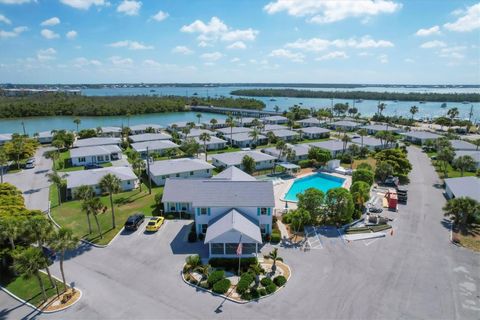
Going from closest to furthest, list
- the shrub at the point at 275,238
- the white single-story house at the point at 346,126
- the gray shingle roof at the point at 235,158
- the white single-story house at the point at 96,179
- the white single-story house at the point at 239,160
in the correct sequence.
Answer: the shrub at the point at 275,238 < the white single-story house at the point at 96,179 < the gray shingle roof at the point at 235,158 < the white single-story house at the point at 239,160 < the white single-story house at the point at 346,126

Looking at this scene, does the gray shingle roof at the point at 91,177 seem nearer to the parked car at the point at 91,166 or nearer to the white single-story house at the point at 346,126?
the parked car at the point at 91,166

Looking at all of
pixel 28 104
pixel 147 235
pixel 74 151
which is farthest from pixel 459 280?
pixel 28 104

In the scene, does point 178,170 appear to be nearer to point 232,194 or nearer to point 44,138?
point 232,194

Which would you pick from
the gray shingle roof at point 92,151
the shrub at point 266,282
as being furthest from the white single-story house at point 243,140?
the shrub at point 266,282

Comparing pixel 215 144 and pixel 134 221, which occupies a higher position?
pixel 215 144

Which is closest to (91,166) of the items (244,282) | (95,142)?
(95,142)

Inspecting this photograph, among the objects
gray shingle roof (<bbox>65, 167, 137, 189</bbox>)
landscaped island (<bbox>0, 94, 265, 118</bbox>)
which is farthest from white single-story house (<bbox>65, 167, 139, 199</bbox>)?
landscaped island (<bbox>0, 94, 265, 118</bbox>)

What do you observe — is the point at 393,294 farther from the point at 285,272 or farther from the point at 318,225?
the point at 318,225
